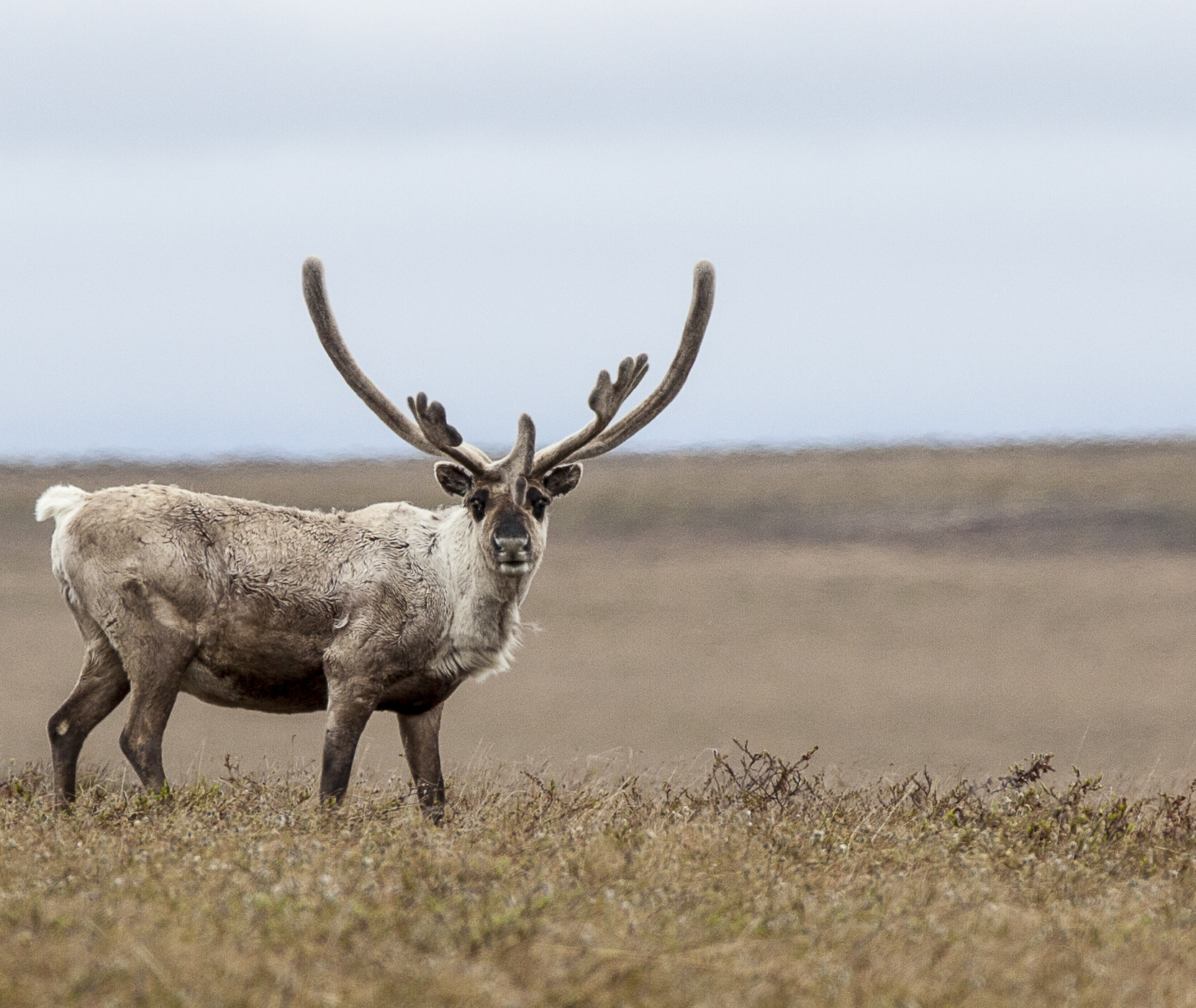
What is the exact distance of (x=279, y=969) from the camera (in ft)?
13.3

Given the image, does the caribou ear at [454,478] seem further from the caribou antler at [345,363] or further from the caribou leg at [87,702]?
the caribou leg at [87,702]

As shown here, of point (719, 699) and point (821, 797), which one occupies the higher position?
point (821, 797)

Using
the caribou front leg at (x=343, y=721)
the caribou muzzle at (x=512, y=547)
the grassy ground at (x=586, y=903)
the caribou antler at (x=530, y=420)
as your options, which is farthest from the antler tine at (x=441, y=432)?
the grassy ground at (x=586, y=903)

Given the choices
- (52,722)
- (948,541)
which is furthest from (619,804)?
(948,541)

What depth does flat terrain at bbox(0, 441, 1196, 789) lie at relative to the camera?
52.4 ft

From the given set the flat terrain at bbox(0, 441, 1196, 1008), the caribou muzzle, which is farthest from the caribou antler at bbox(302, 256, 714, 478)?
the flat terrain at bbox(0, 441, 1196, 1008)

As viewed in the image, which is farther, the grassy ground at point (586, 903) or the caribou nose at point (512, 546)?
the caribou nose at point (512, 546)

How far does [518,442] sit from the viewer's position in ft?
27.3

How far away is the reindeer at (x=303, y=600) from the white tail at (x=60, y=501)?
14 millimetres

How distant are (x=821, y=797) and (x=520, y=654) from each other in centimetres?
1271

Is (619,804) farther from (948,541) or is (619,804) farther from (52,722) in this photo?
(948,541)

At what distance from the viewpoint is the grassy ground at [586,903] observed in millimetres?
4137

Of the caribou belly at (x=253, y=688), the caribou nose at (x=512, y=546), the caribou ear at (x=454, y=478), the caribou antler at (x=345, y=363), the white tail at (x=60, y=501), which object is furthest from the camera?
the caribou antler at (x=345, y=363)

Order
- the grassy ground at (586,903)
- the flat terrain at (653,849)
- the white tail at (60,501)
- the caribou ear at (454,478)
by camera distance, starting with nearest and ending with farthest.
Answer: the grassy ground at (586,903)
the flat terrain at (653,849)
the white tail at (60,501)
the caribou ear at (454,478)
